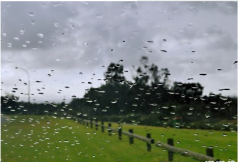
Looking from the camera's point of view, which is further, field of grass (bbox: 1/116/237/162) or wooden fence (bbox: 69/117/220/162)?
field of grass (bbox: 1/116/237/162)

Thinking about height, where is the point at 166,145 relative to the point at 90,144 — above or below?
above

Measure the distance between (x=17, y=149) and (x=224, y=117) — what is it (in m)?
4.81

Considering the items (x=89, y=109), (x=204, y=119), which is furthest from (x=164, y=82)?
(x=89, y=109)

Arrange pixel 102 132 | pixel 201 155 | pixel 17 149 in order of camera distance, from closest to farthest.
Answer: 1. pixel 201 155
2. pixel 17 149
3. pixel 102 132

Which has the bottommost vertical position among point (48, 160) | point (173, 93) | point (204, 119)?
point (48, 160)

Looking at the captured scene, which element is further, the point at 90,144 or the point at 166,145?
the point at 90,144

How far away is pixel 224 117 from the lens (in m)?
6.40

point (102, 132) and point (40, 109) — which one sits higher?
point (40, 109)

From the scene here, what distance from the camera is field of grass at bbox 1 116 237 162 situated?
21.0ft

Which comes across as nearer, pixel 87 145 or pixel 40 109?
pixel 40 109

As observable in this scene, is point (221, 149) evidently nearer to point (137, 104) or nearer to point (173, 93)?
point (173, 93)

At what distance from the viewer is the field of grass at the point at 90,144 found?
6398 millimetres

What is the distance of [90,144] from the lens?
8047 millimetres

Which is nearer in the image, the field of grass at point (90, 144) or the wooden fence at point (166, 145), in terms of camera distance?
the wooden fence at point (166, 145)
